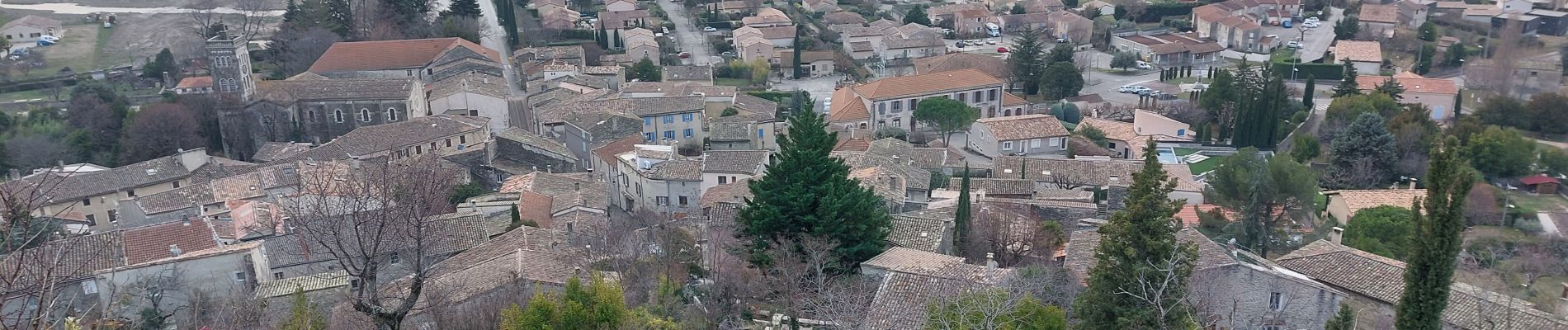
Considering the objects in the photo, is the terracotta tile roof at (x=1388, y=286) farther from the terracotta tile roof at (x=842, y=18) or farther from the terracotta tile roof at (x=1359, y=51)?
the terracotta tile roof at (x=842, y=18)

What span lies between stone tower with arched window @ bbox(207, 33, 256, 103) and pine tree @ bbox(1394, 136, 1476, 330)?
132ft

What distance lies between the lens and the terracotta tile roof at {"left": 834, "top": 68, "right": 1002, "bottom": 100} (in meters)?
49.8

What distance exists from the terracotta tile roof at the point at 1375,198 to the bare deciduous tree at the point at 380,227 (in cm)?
2452

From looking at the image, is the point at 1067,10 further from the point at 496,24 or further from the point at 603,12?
the point at 496,24

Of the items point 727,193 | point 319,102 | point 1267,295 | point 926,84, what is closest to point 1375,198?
point 1267,295

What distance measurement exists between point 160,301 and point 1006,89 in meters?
43.4

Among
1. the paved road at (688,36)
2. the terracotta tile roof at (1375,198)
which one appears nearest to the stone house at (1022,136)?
the terracotta tile roof at (1375,198)

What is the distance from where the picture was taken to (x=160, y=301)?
23141mm

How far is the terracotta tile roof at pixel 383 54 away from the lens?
4984 centimetres

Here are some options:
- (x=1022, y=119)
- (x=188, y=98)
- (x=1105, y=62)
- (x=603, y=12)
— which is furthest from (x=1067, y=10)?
(x=188, y=98)

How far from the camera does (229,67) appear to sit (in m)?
43.7

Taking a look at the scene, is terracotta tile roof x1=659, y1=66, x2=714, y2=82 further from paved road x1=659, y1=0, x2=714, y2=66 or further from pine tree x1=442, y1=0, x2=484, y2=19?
pine tree x1=442, y1=0, x2=484, y2=19

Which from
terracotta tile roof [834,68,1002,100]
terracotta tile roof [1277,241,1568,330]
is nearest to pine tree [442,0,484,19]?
terracotta tile roof [834,68,1002,100]

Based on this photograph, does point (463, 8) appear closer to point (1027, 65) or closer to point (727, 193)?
→ point (1027, 65)
